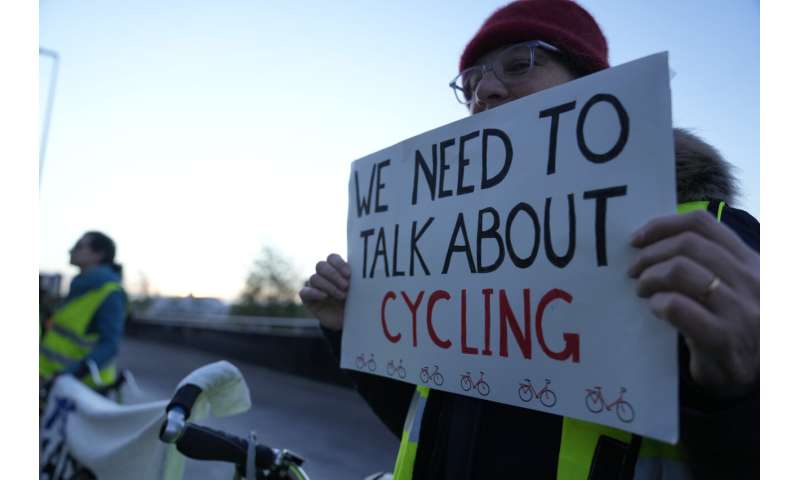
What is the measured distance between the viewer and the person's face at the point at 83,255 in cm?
396

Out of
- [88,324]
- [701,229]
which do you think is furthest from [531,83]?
[88,324]

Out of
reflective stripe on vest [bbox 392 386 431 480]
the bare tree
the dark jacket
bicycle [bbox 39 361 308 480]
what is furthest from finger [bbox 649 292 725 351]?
the bare tree

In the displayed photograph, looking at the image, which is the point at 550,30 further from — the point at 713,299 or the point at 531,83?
the point at 713,299

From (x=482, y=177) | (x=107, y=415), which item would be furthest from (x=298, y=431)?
(x=482, y=177)

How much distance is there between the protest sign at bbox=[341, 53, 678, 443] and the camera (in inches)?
34.6

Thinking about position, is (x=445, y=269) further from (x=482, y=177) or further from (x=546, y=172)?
(x=546, y=172)

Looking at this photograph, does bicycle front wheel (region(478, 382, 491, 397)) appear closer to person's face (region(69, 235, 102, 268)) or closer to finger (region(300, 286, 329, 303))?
finger (region(300, 286, 329, 303))

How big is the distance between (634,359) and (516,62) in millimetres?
796

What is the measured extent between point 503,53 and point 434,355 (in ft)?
2.48

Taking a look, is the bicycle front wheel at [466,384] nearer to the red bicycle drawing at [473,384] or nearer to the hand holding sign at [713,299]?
the red bicycle drawing at [473,384]

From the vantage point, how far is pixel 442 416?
1235mm

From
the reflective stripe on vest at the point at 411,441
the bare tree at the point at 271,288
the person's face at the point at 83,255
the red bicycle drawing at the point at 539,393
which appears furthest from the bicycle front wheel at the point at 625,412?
the bare tree at the point at 271,288

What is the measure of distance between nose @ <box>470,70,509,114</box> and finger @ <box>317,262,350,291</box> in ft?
1.89

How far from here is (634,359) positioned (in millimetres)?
856
